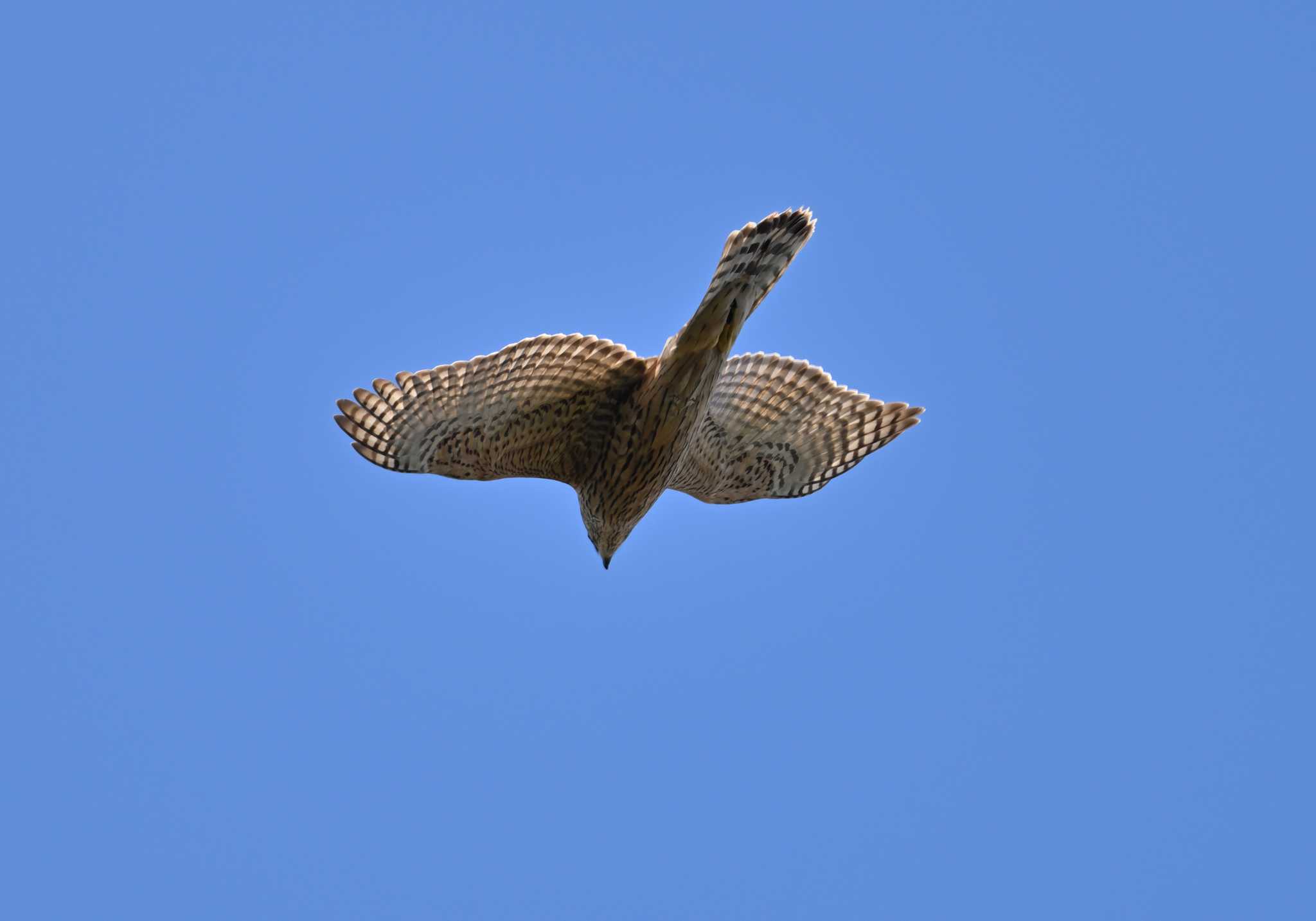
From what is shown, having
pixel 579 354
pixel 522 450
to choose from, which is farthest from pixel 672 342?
pixel 522 450

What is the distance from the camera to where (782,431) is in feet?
Answer: 46.8

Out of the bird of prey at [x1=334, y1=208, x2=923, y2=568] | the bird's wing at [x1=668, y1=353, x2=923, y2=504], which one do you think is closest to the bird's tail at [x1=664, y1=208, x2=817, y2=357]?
the bird of prey at [x1=334, y1=208, x2=923, y2=568]

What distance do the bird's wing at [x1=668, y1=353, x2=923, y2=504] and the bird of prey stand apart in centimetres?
2

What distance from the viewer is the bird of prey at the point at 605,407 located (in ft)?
40.8

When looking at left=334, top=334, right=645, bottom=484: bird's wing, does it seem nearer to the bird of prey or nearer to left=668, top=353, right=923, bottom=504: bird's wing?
the bird of prey

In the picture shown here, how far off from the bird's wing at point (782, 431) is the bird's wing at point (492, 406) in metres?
1.25

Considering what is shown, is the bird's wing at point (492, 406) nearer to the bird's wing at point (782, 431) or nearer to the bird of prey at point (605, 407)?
the bird of prey at point (605, 407)

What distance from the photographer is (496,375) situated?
12641mm

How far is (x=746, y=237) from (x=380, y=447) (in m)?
3.05

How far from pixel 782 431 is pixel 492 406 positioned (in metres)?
2.70

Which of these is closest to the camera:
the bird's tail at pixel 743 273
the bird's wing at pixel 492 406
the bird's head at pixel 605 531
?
the bird's tail at pixel 743 273

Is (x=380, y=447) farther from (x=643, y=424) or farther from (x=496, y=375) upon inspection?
(x=643, y=424)

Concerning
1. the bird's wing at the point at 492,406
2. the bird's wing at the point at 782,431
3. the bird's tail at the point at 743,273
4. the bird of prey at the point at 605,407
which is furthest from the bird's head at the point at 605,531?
the bird's tail at the point at 743,273

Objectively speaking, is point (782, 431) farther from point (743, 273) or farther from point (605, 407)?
point (743, 273)
